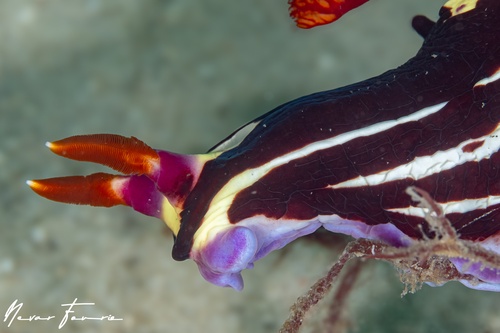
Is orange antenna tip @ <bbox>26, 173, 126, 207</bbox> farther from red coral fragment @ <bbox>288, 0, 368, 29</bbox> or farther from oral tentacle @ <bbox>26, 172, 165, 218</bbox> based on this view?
red coral fragment @ <bbox>288, 0, 368, 29</bbox>

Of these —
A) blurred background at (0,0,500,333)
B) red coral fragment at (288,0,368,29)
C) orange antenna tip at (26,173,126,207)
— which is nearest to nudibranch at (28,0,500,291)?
orange antenna tip at (26,173,126,207)

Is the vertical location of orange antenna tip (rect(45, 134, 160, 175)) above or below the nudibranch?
above

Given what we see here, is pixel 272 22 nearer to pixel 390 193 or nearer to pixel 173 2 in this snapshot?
pixel 173 2

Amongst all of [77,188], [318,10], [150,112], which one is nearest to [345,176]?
[318,10]

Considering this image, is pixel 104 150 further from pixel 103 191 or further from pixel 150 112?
pixel 150 112

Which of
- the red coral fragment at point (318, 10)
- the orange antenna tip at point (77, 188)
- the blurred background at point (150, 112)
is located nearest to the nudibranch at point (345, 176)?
the orange antenna tip at point (77, 188)

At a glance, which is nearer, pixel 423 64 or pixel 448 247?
pixel 448 247

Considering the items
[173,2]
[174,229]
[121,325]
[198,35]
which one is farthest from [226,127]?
[174,229]
